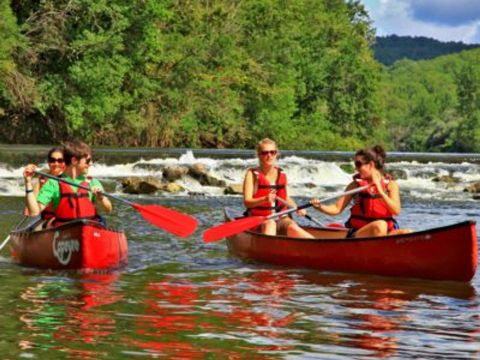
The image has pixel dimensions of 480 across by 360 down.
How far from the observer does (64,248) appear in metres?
8.67

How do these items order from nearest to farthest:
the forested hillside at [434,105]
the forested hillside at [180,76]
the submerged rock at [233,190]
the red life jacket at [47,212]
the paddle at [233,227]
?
1. the red life jacket at [47,212]
2. the paddle at [233,227]
3. the submerged rock at [233,190]
4. the forested hillside at [180,76]
5. the forested hillside at [434,105]

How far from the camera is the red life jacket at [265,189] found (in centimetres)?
987

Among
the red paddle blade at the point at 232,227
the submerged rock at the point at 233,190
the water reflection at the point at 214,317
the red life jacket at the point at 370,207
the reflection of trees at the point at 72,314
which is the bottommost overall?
the water reflection at the point at 214,317

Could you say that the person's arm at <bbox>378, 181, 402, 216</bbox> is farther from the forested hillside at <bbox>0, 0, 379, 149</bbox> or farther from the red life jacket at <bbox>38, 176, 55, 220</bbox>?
the forested hillside at <bbox>0, 0, 379, 149</bbox>

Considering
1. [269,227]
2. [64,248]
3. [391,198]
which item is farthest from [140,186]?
[391,198]

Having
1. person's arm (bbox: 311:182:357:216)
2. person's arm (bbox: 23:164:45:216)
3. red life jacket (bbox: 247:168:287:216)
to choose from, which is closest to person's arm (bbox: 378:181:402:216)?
person's arm (bbox: 311:182:357:216)

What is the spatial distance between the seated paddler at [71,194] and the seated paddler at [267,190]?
1.42 meters

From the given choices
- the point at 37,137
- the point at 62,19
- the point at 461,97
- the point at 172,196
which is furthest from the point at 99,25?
the point at 461,97

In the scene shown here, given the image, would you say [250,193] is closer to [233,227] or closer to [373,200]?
[233,227]

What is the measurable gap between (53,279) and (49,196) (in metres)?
0.90

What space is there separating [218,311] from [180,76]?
117 feet

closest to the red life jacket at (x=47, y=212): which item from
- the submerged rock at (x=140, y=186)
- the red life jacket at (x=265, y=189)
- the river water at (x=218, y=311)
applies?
the river water at (x=218, y=311)

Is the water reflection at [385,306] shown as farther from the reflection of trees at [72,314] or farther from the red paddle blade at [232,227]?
the reflection of trees at [72,314]

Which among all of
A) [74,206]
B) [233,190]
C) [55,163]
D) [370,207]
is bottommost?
[233,190]
